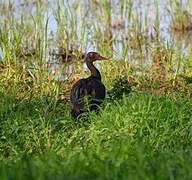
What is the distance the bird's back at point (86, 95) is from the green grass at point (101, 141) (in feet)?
0.50

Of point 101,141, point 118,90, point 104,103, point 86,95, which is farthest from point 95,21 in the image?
point 101,141

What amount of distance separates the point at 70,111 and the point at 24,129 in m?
1.08

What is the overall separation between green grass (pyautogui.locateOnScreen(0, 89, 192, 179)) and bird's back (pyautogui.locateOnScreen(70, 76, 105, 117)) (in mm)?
152

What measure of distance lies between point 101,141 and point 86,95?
151 cm

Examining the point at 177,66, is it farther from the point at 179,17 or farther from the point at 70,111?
the point at 179,17

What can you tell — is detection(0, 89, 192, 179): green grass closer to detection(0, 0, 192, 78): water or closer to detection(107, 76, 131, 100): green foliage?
detection(107, 76, 131, 100): green foliage

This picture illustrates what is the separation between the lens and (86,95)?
6.38 meters

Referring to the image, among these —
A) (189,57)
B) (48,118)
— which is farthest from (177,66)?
(48,118)

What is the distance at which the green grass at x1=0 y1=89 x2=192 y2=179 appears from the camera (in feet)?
→ 11.9

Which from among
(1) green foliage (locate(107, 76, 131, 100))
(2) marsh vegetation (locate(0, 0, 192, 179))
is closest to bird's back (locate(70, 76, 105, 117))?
(2) marsh vegetation (locate(0, 0, 192, 179))

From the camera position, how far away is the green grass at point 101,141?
3.63 metres

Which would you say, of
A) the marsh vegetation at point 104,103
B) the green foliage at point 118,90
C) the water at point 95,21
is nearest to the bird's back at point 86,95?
the marsh vegetation at point 104,103

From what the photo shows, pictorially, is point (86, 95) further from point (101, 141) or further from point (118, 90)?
point (101, 141)

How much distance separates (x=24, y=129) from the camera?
5.62 meters
